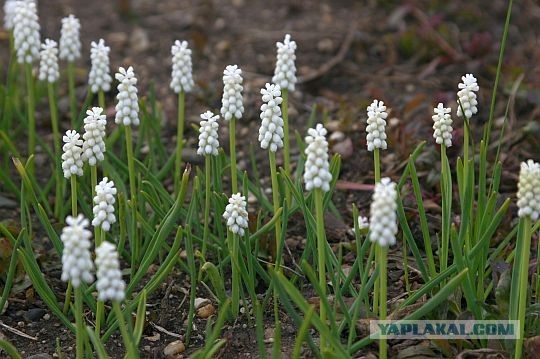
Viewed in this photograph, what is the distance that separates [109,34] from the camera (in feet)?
25.0

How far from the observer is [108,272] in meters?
3.06

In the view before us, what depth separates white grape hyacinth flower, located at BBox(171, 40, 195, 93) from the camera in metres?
4.57

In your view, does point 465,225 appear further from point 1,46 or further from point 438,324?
point 1,46

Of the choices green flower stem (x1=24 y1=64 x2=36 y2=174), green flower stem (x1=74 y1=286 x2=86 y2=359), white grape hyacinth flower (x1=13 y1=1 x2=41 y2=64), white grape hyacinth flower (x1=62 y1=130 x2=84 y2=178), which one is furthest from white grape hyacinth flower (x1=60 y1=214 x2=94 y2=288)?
green flower stem (x1=24 y1=64 x2=36 y2=174)

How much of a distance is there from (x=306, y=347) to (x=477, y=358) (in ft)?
2.46

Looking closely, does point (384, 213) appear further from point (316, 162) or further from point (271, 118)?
point (271, 118)

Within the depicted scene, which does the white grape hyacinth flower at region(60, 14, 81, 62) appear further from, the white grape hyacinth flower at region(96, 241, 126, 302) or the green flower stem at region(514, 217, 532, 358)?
the green flower stem at region(514, 217, 532, 358)

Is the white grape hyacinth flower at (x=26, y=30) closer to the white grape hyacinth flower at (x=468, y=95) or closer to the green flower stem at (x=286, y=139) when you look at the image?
the green flower stem at (x=286, y=139)

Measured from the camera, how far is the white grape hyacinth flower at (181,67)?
15.0 ft

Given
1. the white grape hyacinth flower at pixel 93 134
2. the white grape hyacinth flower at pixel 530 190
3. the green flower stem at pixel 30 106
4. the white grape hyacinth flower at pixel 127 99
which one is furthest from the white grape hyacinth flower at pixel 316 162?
the green flower stem at pixel 30 106

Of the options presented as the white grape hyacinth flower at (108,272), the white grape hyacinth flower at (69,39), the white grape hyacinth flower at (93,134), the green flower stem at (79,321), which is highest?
the white grape hyacinth flower at (69,39)

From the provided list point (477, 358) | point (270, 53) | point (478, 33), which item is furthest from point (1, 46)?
point (477, 358)

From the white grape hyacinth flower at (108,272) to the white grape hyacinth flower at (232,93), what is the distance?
1095mm

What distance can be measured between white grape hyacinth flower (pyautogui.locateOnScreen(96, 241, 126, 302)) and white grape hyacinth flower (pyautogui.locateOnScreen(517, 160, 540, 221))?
1.54 metres
